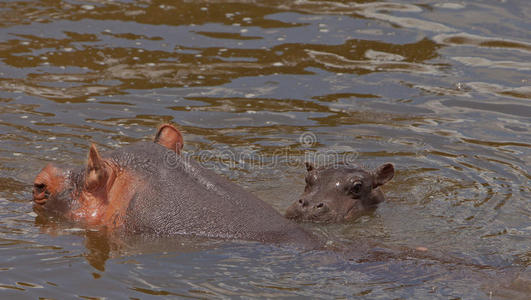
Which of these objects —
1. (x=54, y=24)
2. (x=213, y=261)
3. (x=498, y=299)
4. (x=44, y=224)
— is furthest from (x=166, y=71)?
(x=498, y=299)

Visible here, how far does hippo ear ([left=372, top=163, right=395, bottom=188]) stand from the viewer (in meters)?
8.43

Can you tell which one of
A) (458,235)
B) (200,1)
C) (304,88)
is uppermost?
(200,1)

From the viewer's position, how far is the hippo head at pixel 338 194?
7727 mm

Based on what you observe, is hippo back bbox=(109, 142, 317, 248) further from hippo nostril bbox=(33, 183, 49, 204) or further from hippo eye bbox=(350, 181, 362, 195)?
hippo eye bbox=(350, 181, 362, 195)

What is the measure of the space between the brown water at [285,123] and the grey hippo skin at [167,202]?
0.42 ft

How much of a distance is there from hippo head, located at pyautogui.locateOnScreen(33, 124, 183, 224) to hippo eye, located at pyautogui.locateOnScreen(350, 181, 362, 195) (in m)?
2.19

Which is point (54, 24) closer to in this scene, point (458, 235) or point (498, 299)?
point (458, 235)

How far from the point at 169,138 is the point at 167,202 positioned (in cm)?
72

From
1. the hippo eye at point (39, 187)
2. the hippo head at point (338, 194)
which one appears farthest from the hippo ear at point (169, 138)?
the hippo head at point (338, 194)

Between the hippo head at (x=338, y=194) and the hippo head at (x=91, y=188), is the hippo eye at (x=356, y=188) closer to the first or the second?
the hippo head at (x=338, y=194)

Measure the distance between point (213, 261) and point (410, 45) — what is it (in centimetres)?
825

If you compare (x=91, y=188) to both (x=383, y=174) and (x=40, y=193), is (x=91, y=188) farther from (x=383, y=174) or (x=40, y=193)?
(x=383, y=174)

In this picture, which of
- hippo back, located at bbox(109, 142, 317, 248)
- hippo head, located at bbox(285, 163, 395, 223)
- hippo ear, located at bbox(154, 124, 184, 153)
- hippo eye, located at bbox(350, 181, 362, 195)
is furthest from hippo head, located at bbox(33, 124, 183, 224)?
hippo eye, located at bbox(350, 181, 362, 195)

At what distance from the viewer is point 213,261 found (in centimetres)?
613
